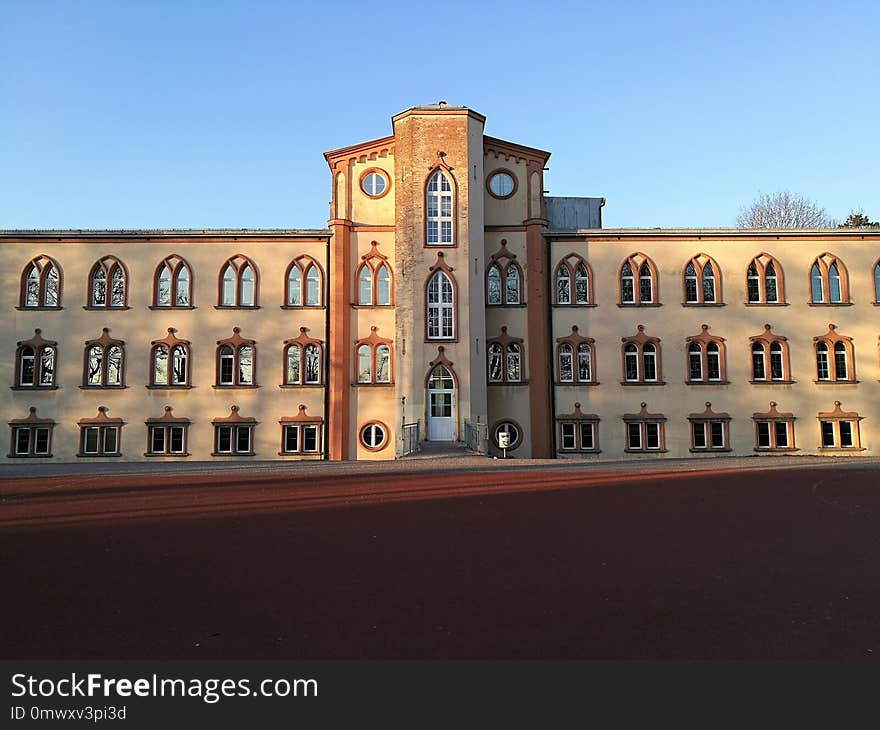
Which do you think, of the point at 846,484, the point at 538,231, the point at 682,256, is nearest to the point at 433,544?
the point at 846,484

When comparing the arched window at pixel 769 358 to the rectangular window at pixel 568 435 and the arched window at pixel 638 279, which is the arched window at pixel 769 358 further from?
the rectangular window at pixel 568 435

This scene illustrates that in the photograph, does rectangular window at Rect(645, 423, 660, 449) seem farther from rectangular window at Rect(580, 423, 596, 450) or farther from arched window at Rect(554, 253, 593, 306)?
arched window at Rect(554, 253, 593, 306)

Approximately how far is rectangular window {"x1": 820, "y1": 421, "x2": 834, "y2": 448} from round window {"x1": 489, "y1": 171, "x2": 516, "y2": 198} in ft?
58.5

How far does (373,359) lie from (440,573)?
22.7m

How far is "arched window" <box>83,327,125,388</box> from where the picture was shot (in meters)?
30.8

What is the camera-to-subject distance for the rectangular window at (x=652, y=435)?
30.9 metres

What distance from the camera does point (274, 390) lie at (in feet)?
101

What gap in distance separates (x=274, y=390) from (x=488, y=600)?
81.4 ft

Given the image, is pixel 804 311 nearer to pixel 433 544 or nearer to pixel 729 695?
pixel 433 544

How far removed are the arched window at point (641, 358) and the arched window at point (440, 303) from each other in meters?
8.29

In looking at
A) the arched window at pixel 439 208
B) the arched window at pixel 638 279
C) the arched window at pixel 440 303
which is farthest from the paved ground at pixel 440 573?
the arched window at pixel 638 279

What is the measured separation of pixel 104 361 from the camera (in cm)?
3094

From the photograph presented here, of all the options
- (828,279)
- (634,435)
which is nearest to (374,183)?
(634,435)

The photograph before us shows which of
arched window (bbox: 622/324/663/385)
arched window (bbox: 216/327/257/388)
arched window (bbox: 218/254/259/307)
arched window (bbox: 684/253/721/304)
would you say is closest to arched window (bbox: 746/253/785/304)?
arched window (bbox: 684/253/721/304)
